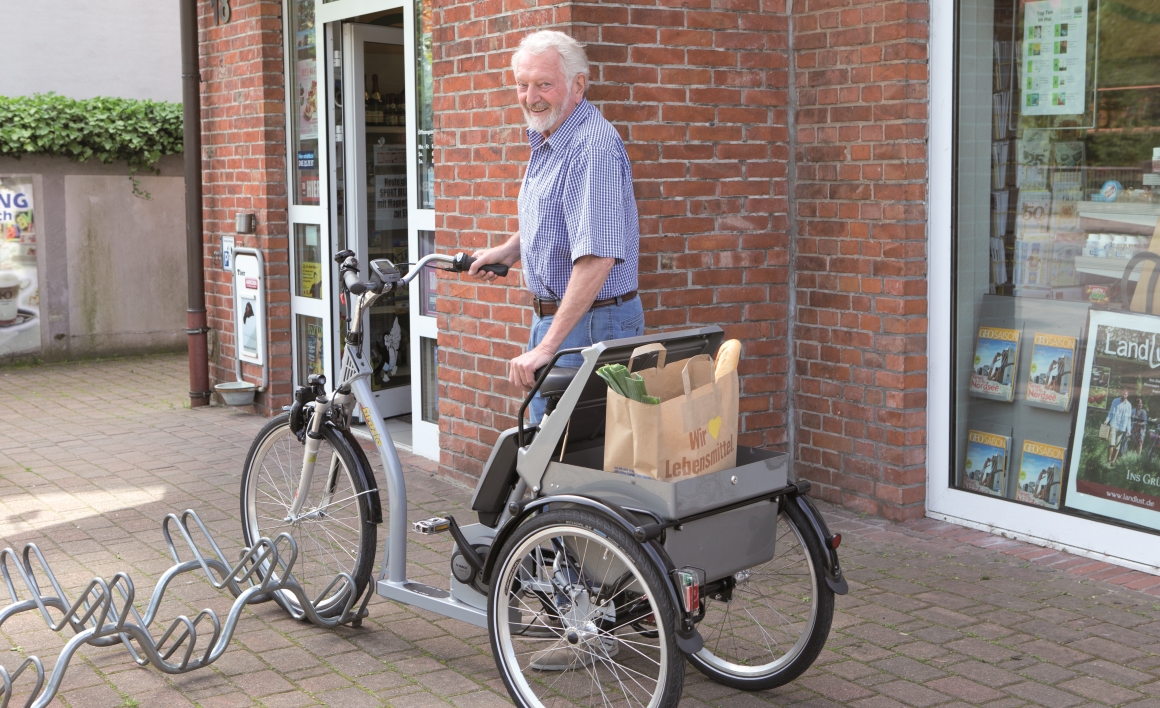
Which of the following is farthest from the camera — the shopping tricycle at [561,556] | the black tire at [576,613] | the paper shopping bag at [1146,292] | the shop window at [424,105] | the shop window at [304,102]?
the shop window at [304,102]

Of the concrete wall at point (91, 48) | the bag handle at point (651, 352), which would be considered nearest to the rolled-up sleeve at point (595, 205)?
the bag handle at point (651, 352)

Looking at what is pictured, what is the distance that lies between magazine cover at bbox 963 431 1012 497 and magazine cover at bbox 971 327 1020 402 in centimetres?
18

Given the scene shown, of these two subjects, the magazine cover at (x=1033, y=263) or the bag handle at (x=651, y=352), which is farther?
the magazine cover at (x=1033, y=263)

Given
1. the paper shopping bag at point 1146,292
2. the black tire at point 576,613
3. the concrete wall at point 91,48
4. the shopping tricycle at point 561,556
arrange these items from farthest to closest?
the concrete wall at point 91,48 < the paper shopping bag at point 1146,292 < the shopping tricycle at point 561,556 < the black tire at point 576,613

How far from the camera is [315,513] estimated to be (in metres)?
4.43

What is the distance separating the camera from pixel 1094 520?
5.14m

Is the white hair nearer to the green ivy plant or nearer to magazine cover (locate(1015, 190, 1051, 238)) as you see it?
magazine cover (locate(1015, 190, 1051, 238))

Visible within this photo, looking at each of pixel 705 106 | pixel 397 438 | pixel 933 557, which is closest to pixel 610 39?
pixel 705 106

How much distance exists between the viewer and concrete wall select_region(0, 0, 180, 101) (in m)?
14.6

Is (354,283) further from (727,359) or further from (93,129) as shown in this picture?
(93,129)

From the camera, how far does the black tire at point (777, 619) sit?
3.61 metres

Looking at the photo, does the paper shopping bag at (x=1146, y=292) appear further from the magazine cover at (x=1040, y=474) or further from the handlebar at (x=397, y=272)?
the handlebar at (x=397, y=272)

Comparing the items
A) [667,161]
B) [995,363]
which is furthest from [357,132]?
[995,363]

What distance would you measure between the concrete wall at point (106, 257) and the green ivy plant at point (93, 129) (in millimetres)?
129
